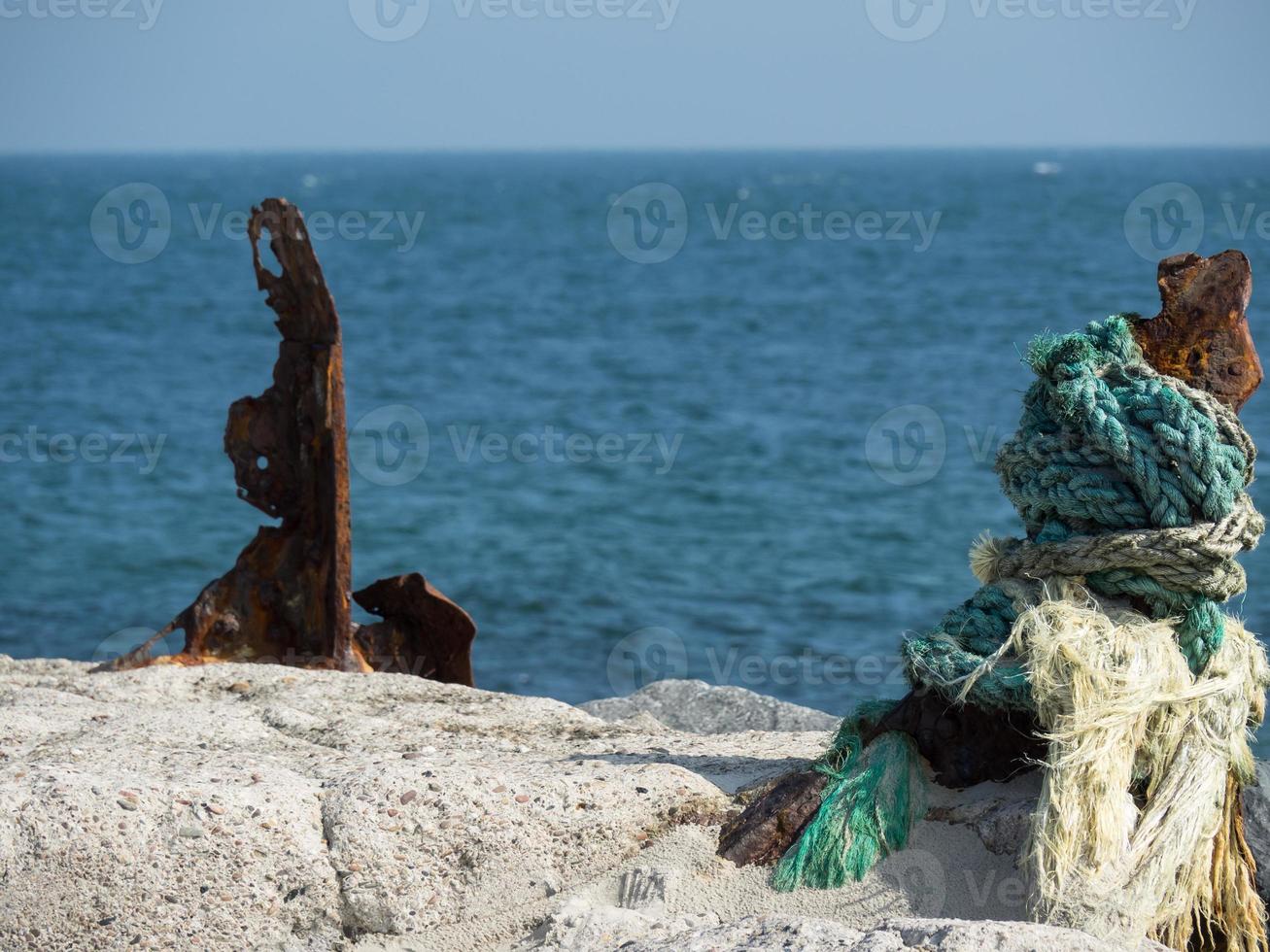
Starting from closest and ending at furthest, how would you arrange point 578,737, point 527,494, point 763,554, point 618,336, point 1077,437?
1. point 1077,437
2. point 578,737
3. point 763,554
4. point 527,494
5. point 618,336

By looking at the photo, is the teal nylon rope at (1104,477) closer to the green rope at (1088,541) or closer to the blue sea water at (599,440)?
the green rope at (1088,541)

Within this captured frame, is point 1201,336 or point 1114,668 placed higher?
point 1201,336

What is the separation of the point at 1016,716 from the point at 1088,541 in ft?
1.30

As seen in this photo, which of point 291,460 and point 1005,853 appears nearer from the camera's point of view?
point 1005,853

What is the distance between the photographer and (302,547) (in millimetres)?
5426

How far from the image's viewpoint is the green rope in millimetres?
2949

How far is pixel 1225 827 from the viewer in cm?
296

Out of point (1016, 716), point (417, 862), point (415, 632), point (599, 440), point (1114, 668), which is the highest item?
point (599, 440)

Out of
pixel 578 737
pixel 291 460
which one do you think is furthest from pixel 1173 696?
pixel 291 460

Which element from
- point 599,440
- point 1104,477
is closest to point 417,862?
point 1104,477

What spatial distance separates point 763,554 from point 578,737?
7740 mm

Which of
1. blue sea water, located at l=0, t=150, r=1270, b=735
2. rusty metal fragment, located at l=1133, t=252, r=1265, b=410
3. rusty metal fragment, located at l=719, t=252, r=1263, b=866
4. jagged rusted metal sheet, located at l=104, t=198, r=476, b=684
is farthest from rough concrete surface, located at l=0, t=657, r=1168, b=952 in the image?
blue sea water, located at l=0, t=150, r=1270, b=735

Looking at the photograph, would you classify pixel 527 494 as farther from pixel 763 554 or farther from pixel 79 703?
pixel 79 703

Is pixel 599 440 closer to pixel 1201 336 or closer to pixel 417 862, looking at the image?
pixel 1201 336
